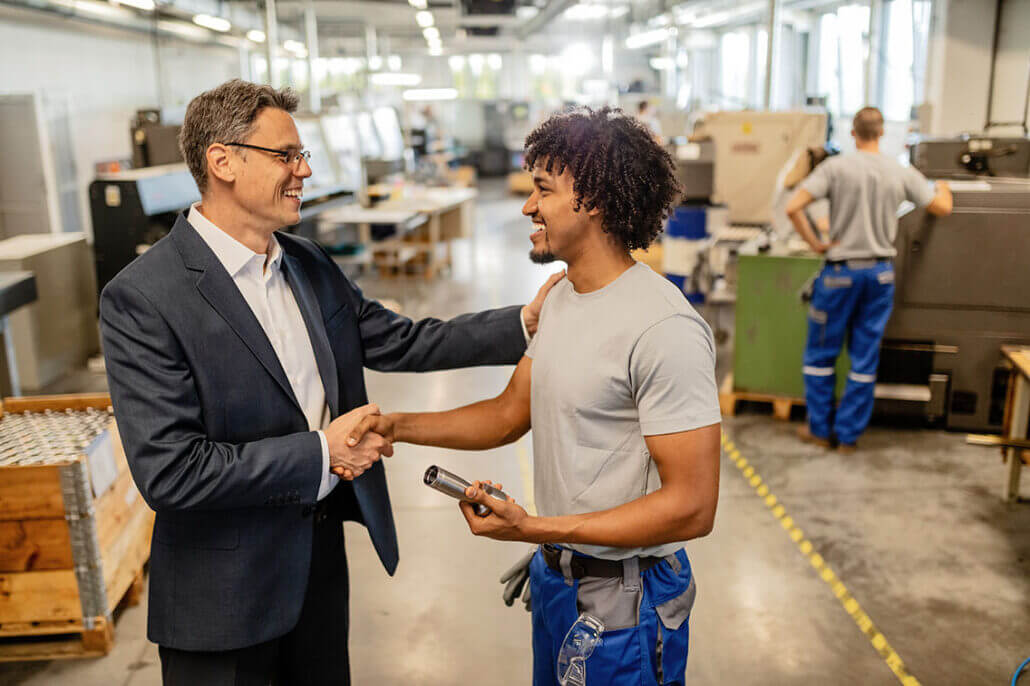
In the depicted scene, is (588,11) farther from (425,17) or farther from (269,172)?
(269,172)

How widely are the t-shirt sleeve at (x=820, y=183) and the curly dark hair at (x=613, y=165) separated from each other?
10.7 ft

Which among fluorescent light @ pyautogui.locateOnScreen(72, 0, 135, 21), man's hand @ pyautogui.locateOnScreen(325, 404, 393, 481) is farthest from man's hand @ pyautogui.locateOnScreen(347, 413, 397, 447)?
fluorescent light @ pyautogui.locateOnScreen(72, 0, 135, 21)

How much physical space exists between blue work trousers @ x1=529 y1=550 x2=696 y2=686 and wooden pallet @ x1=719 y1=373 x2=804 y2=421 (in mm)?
3615

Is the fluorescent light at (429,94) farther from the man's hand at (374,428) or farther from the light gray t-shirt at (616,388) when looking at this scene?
the light gray t-shirt at (616,388)

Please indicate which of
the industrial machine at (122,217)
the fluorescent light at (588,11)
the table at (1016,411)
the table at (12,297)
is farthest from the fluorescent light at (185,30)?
the table at (1016,411)

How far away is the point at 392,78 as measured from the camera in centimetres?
1986

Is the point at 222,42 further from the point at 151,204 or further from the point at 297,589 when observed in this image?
the point at 297,589

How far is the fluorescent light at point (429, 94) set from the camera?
21500 millimetres

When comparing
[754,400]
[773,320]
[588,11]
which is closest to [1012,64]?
[773,320]

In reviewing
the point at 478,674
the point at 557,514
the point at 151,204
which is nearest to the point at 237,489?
the point at 557,514

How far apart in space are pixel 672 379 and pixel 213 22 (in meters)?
14.0

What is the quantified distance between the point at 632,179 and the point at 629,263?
0.53 ft

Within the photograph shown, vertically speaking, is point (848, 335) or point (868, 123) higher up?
point (868, 123)

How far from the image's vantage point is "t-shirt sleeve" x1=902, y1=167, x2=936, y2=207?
4367mm
